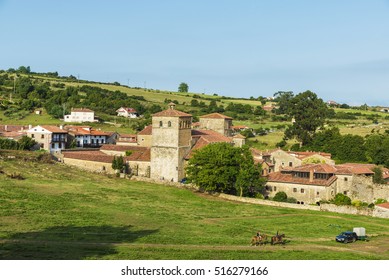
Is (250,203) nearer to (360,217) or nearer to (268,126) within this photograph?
(360,217)

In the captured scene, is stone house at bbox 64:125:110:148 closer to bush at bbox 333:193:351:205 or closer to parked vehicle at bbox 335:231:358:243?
bush at bbox 333:193:351:205

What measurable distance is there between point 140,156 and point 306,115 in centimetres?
3863

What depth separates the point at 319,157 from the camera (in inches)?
3162

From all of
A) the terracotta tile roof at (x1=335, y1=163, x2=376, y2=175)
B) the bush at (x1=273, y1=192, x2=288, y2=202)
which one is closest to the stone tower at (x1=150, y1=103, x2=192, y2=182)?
the bush at (x1=273, y1=192, x2=288, y2=202)

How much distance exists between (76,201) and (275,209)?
1986cm

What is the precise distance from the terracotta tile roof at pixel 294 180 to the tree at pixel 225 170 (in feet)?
9.86

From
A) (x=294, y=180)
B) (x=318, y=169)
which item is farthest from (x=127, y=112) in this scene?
(x=318, y=169)

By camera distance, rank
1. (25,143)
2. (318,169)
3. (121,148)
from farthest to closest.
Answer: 1. (121,148)
2. (25,143)
3. (318,169)

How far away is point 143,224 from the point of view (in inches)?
1816

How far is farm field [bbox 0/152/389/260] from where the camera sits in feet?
115

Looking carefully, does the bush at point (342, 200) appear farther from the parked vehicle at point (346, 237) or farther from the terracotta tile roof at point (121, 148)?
the terracotta tile roof at point (121, 148)

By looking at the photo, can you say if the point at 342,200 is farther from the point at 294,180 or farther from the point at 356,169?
the point at 356,169

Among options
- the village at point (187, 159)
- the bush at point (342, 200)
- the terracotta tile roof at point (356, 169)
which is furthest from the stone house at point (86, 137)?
the bush at point (342, 200)

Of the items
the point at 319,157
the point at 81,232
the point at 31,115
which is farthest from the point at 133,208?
the point at 31,115
